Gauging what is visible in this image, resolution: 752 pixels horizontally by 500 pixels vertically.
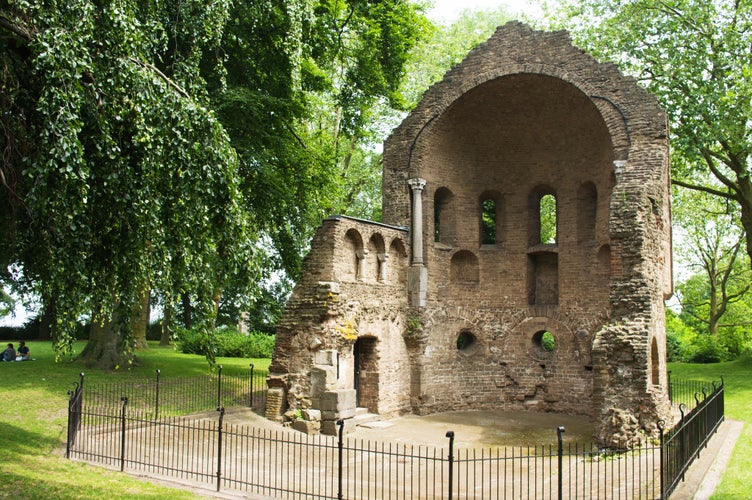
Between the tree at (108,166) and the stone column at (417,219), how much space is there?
1111cm

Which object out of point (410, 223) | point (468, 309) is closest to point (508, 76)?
point (410, 223)

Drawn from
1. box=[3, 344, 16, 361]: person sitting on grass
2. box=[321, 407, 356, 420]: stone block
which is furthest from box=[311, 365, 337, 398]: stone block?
box=[3, 344, 16, 361]: person sitting on grass

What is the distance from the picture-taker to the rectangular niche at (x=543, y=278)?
21703 mm

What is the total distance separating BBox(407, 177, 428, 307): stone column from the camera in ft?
65.4

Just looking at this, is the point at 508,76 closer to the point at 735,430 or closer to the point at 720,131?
the point at 720,131

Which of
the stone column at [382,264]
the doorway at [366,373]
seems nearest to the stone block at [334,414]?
the doorway at [366,373]

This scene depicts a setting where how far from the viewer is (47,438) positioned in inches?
526

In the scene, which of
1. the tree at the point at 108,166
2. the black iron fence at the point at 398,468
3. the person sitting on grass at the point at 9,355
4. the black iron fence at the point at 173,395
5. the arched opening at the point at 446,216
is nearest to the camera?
the tree at the point at 108,166

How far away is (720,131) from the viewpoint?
22312 millimetres

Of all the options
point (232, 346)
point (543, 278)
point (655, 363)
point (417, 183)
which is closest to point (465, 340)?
point (543, 278)

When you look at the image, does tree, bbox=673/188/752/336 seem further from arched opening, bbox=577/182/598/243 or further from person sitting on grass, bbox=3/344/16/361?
person sitting on grass, bbox=3/344/16/361

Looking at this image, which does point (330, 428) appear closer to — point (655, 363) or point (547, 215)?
point (655, 363)

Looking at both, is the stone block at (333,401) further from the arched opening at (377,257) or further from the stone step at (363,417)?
the arched opening at (377,257)

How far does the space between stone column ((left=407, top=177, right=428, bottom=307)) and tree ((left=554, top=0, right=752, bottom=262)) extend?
32.2 ft
